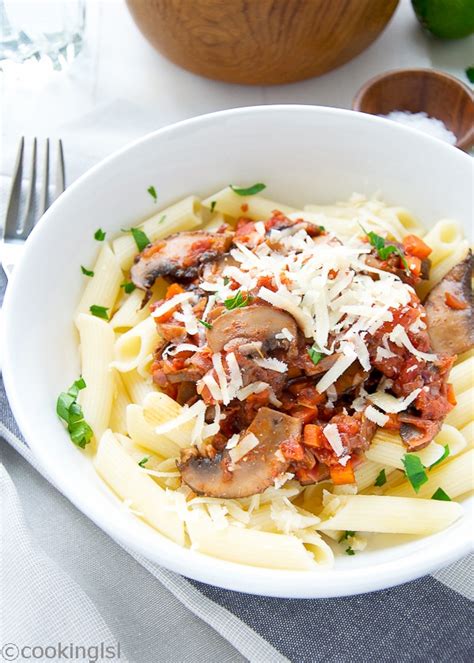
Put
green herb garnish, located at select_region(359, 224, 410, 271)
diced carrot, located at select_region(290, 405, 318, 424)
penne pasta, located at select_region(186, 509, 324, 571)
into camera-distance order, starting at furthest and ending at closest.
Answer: green herb garnish, located at select_region(359, 224, 410, 271) → diced carrot, located at select_region(290, 405, 318, 424) → penne pasta, located at select_region(186, 509, 324, 571)

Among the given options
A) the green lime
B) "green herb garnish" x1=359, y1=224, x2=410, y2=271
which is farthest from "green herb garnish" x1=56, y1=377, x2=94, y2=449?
the green lime

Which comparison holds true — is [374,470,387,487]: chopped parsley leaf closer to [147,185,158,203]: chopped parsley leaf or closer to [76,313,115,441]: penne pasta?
[76,313,115,441]: penne pasta

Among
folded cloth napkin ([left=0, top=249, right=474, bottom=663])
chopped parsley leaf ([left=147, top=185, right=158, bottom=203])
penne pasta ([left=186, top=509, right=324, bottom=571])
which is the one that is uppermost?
chopped parsley leaf ([left=147, top=185, right=158, bottom=203])

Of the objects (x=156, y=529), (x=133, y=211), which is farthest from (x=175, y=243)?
(x=156, y=529)

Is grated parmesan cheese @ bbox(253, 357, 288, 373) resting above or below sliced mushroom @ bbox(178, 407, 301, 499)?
above

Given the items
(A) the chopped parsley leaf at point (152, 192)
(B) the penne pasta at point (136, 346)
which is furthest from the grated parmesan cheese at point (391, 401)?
(A) the chopped parsley leaf at point (152, 192)

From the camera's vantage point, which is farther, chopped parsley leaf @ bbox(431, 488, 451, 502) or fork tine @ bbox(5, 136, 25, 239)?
fork tine @ bbox(5, 136, 25, 239)

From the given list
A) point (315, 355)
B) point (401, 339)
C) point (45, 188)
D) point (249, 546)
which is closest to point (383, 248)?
point (401, 339)
